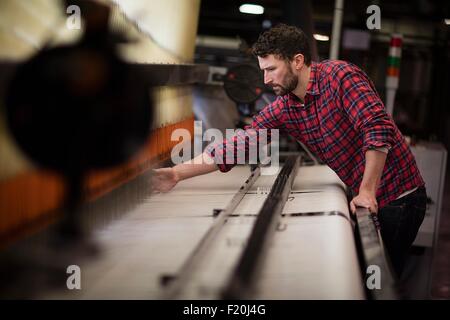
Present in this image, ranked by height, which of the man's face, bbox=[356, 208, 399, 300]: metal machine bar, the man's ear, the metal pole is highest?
the metal pole

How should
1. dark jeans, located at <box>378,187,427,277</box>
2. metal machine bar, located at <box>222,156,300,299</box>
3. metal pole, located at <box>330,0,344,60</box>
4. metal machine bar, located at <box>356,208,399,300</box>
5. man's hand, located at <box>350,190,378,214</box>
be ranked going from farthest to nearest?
metal pole, located at <box>330,0,344,60</box>
dark jeans, located at <box>378,187,427,277</box>
man's hand, located at <box>350,190,378,214</box>
metal machine bar, located at <box>356,208,399,300</box>
metal machine bar, located at <box>222,156,300,299</box>

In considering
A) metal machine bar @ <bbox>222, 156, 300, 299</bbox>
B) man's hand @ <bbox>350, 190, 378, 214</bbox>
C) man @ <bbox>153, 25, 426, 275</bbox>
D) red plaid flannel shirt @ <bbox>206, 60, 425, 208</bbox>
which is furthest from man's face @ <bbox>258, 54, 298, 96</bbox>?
man's hand @ <bbox>350, 190, 378, 214</bbox>

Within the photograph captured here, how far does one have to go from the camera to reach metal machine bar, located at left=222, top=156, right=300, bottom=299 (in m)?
0.88

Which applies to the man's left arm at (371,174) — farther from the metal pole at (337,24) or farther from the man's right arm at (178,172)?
the metal pole at (337,24)

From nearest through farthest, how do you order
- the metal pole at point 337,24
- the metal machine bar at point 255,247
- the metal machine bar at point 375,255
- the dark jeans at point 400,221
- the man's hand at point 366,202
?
the metal machine bar at point 255,247, the metal machine bar at point 375,255, the man's hand at point 366,202, the dark jeans at point 400,221, the metal pole at point 337,24

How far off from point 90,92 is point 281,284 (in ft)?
2.26

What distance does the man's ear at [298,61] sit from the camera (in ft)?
6.72

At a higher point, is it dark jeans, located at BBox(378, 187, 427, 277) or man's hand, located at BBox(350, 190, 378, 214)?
man's hand, located at BBox(350, 190, 378, 214)

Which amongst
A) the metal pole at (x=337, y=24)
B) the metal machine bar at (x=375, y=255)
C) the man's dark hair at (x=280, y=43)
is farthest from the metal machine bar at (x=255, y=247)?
the metal pole at (x=337, y=24)

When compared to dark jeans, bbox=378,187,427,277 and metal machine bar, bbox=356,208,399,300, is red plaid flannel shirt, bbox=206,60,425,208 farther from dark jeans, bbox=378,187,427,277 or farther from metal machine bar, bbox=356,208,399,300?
metal machine bar, bbox=356,208,399,300

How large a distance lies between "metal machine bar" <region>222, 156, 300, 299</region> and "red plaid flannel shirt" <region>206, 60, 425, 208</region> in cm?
31

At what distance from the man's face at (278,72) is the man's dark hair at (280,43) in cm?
2

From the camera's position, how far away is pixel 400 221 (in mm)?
2266

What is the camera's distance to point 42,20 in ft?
2.92
